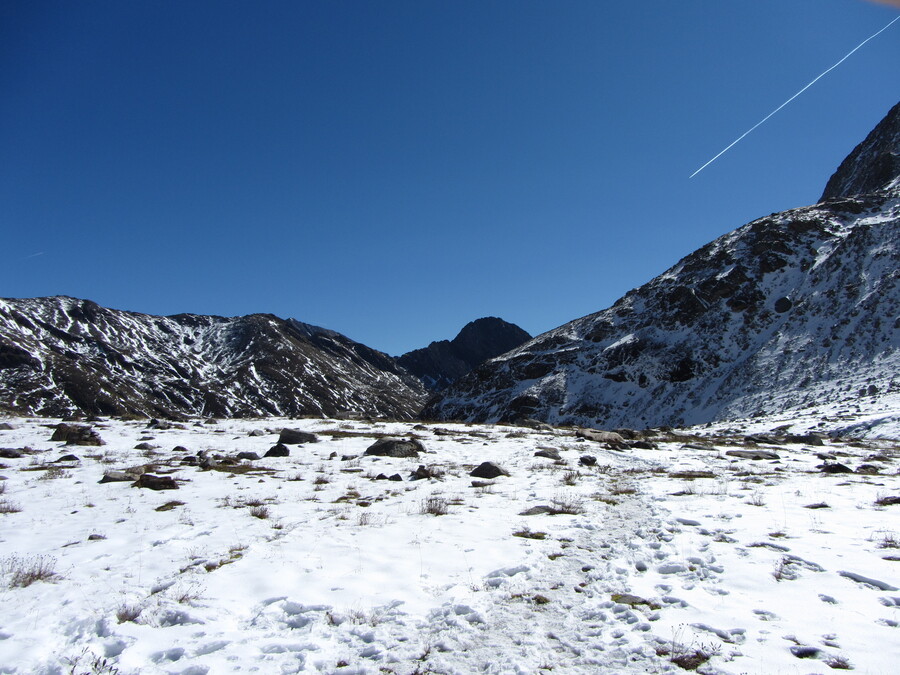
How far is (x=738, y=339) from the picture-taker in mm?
72562

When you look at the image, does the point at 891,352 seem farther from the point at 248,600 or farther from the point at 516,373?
the point at 248,600

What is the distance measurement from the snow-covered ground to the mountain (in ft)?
152

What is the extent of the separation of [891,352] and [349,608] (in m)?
70.9

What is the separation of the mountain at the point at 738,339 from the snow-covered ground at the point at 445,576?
152 ft

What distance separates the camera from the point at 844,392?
165 ft

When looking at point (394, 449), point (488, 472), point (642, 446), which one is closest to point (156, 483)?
point (394, 449)

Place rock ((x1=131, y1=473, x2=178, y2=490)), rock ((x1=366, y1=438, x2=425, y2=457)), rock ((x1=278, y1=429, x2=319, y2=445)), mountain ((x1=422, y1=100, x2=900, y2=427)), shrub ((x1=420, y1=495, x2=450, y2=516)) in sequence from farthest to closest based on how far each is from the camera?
1. mountain ((x1=422, y1=100, x2=900, y2=427))
2. rock ((x1=278, y1=429, x2=319, y2=445))
3. rock ((x1=366, y1=438, x2=425, y2=457))
4. rock ((x1=131, y1=473, x2=178, y2=490))
5. shrub ((x1=420, y1=495, x2=450, y2=516))

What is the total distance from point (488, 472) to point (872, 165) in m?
157

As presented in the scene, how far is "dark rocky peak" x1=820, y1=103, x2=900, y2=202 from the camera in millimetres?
110812

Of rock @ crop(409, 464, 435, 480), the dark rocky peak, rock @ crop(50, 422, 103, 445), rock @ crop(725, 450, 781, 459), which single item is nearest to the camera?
rock @ crop(409, 464, 435, 480)

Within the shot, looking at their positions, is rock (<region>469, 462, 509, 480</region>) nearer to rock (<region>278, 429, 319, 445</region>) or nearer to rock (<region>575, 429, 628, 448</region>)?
rock (<region>278, 429, 319, 445</region>)

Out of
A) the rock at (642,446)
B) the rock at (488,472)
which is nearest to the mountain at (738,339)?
the rock at (642,446)

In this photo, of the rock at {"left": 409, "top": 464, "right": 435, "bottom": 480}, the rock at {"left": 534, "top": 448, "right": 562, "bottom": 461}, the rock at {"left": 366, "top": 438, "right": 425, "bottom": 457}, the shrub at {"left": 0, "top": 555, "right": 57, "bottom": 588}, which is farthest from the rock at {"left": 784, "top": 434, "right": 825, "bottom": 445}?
the shrub at {"left": 0, "top": 555, "right": 57, "bottom": 588}

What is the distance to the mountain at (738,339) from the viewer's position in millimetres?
57875
